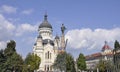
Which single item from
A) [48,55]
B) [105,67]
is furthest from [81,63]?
[48,55]

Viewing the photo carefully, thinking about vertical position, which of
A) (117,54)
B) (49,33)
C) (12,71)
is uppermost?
(49,33)

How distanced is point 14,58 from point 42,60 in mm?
60792

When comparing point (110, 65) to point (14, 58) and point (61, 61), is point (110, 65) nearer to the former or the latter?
point (61, 61)

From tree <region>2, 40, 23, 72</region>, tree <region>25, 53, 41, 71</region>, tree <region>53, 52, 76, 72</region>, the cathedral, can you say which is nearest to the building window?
the cathedral

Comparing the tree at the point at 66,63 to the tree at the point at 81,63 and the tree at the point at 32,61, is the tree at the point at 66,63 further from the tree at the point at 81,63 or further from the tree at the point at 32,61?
the tree at the point at 32,61

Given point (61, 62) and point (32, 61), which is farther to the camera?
point (32, 61)

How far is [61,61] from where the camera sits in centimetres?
10775

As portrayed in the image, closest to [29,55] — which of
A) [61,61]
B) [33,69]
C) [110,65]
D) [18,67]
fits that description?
[33,69]

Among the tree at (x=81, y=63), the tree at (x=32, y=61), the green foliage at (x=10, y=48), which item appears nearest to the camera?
the green foliage at (x=10, y=48)

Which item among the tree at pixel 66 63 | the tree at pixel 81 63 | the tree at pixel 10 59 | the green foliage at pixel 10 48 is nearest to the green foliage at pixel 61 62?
the tree at pixel 66 63

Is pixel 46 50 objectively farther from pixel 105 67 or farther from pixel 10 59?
pixel 10 59

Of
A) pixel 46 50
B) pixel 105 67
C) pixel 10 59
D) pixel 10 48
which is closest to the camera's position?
pixel 10 59

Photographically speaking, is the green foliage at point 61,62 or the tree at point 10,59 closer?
the tree at point 10,59

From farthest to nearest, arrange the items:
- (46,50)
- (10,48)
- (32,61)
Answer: (46,50)
(32,61)
(10,48)
